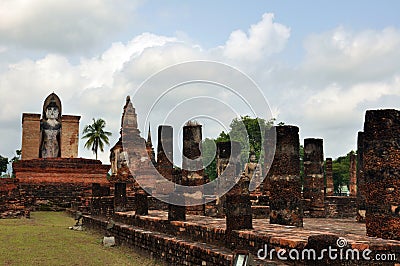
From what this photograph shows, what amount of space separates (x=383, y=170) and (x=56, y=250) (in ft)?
21.1

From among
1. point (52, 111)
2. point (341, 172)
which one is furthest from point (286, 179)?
point (341, 172)

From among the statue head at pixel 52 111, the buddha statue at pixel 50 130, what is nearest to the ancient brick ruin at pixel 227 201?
the buddha statue at pixel 50 130

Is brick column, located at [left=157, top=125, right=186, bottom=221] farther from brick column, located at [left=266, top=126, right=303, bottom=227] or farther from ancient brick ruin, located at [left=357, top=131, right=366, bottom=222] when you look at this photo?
ancient brick ruin, located at [left=357, top=131, right=366, bottom=222]

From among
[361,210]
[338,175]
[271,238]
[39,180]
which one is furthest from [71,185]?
[338,175]

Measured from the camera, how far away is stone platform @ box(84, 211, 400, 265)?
568 cm

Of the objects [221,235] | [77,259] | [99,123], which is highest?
[99,123]

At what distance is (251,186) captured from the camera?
2255 cm

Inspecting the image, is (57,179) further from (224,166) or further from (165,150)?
(224,166)

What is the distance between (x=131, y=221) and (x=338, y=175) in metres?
41.8

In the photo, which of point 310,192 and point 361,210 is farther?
point 310,192

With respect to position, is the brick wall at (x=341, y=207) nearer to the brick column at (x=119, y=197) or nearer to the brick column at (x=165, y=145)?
the brick column at (x=165, y=145)

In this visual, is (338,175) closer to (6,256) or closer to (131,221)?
(131,221)

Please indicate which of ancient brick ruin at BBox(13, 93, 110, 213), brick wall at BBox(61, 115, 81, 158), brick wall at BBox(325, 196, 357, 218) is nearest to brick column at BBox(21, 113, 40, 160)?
ancient brick ruin at BBox(13, 93, 110, 213)

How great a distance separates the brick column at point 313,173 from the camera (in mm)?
17562
